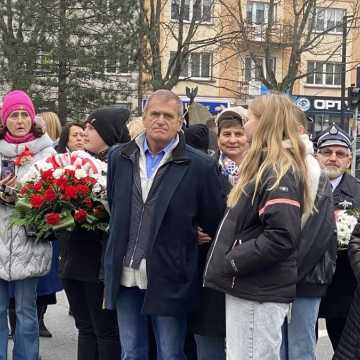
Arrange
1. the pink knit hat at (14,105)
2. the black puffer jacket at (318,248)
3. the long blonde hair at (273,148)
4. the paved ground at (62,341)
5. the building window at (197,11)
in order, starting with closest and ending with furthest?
the long blonde hair at (273,148) < the black puffer jacket at (318,248) < the pink knit hat at (14,105) < the paved ground at (62,341) < the building window at (197,11)

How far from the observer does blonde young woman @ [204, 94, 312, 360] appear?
11.4ft

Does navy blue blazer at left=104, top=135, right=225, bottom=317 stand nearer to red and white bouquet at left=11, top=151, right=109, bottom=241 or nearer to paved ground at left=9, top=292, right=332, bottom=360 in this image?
red and white bouquet at left=11, top=151, right=109, bottom=241

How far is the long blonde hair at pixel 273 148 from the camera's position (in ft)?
11.7

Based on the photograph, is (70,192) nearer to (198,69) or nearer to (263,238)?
(263,238)

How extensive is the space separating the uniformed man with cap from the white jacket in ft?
6.29

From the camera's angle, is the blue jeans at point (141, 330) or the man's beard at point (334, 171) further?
the man's beard at point (334, 171)

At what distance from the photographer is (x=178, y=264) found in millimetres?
3994

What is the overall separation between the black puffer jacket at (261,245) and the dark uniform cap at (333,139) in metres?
1.38

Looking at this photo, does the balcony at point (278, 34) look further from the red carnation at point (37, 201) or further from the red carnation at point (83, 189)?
the red carnation at point (37, 201)

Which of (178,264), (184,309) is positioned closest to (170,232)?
(178,264)

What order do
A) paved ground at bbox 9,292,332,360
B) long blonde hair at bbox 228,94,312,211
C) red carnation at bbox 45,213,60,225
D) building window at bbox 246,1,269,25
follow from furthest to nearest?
building window at bbox 246,1,269,25 < paved ground at bbox 9,292,332,360 < red carnation at bbox 45,213,60,225 < long blonde hair at bbox 228,94,312,211

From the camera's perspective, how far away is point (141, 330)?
4266 mm

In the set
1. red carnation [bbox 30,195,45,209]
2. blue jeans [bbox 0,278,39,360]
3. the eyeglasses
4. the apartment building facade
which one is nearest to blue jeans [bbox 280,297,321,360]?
the eyeglasses

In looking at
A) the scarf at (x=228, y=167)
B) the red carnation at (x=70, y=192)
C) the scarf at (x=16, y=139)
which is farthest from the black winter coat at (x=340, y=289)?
the scarf at (x=16, y=139)
